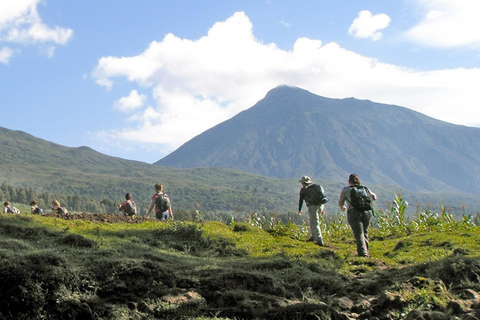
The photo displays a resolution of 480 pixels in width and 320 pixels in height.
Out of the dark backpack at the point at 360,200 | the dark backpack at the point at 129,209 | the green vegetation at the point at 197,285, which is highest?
the dark backpack at the point at 360,200

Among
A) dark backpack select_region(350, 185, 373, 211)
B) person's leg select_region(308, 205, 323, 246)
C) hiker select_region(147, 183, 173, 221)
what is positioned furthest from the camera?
hiker select_region(147, 183, 173, 221)

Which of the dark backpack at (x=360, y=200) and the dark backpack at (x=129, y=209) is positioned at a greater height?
the dark backpack at (x=360, y=200)

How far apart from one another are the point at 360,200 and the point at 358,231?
2.95ft

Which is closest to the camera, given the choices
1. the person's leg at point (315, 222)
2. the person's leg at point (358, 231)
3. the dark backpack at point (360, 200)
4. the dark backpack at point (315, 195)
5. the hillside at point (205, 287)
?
the hillside at point (205, 287)

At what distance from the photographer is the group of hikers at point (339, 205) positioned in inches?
566

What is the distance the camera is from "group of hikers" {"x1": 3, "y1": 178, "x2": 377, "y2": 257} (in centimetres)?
1438

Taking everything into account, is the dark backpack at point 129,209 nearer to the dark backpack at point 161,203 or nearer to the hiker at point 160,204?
the hiker at point 160,204

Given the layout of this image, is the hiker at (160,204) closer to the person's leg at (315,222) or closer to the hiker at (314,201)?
the hiker at (314,201)

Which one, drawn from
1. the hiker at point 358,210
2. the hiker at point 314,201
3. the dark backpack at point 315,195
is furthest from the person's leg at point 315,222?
the hiker at point 358,210

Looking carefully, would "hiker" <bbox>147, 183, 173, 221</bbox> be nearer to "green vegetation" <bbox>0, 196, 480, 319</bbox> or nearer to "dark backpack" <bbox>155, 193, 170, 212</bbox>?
"dark backpack" <bbox>155, 193, 170, 212</bbox>

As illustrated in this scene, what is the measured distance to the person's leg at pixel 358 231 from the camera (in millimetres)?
14117

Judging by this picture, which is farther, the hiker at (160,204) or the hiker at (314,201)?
the hiker at (160,204)

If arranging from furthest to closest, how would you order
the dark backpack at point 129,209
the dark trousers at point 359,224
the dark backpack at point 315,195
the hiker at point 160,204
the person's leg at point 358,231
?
the dark backpack at point 129,209 → the hiker at point 160,204 → the dark backpack at point 315,195 → the dark trousers at point 359,224 → the person's leg at point 358,231

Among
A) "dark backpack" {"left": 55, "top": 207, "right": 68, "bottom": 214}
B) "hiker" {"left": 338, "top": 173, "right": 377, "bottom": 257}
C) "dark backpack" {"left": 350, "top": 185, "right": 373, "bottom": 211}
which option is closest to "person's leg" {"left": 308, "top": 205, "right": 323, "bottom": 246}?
"hiker" {"left": 338, "top": 173, "right": 377, "bottom": 257}
